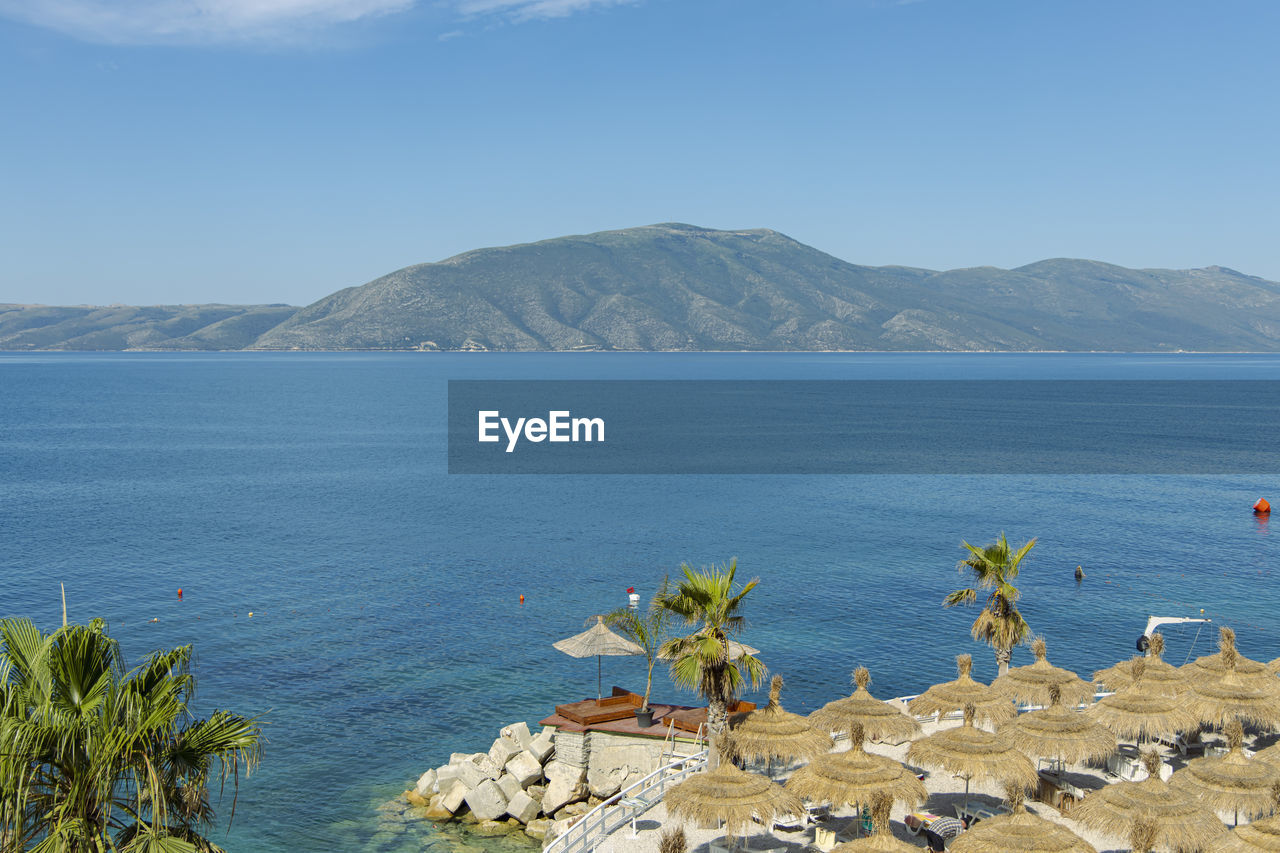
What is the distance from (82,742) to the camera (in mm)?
11570

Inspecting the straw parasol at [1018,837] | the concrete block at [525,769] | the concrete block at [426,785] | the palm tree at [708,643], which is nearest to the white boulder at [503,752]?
the concrete block at [525,769]

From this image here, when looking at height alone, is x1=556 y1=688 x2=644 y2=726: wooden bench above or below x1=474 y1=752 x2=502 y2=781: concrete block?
above

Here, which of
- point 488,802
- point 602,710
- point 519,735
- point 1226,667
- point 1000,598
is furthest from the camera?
point 1000,598

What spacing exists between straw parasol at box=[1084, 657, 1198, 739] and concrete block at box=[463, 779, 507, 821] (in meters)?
17.8

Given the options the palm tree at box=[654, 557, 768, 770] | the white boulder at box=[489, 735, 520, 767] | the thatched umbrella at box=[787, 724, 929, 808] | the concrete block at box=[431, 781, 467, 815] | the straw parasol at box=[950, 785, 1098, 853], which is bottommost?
A: the concrete block at box=[431, 781, 467, 815]

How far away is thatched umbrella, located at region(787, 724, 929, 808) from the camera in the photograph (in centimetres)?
2236

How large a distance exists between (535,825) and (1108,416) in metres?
183

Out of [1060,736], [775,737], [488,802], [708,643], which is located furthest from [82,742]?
[1060,736]

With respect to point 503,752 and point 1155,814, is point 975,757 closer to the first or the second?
point 1155,814

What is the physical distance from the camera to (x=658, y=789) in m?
27.0

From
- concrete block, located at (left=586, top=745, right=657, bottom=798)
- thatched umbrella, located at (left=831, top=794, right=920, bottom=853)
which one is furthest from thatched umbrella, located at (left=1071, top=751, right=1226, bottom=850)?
concrete block, located at (left=586, top=745, right=657, bottom=798)

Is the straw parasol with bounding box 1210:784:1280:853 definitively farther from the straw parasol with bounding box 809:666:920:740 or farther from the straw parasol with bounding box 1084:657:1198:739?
the straw parasol with bounding box 809:666:920:740

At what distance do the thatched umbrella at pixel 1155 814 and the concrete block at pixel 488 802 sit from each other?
1720cm

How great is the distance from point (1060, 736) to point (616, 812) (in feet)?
37.8
